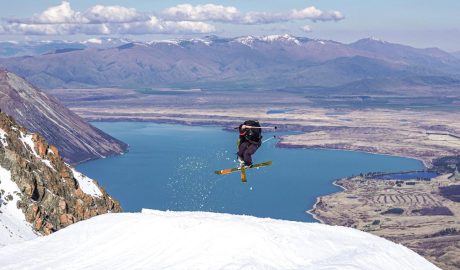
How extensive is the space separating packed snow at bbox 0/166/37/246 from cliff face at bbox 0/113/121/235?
4.0 inches

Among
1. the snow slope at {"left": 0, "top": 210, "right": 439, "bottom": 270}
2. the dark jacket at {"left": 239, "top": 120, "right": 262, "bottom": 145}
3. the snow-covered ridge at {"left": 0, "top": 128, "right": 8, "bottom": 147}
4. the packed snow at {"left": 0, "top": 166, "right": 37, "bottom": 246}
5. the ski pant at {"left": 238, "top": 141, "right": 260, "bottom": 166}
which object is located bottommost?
the packed snow at {"left": 0, "top": 166, "right": 37, "bottom": 246}

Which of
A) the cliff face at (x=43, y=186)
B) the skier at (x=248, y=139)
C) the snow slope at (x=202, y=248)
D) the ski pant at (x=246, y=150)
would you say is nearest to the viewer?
the snow slope at (x=202, y=248)

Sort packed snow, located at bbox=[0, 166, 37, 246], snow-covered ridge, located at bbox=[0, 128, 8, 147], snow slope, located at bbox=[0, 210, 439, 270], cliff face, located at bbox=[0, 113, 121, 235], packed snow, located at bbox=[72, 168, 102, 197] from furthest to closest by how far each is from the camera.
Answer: packed snow, located at bbox=[72, 168, 102, 197], snow-covered ridge, located at bbox=[0, 128, 8, 147], cliff face, located at bbox=[0, 113, 121, 235], packed snow, located at bbox=[0, 166, 37, 246], snow slope, located at bbox=[0, 210, 439, 270]

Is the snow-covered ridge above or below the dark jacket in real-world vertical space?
below

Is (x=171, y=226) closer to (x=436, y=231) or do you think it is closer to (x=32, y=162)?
(x=32, y=162)

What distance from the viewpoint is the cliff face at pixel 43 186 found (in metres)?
66.4

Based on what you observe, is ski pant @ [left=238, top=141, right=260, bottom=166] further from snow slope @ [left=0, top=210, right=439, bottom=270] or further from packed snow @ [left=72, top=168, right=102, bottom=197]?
packed snow @ [left=72, top=168, right=102, bottom=197]

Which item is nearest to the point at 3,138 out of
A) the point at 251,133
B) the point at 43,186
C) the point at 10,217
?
the point at 43,186

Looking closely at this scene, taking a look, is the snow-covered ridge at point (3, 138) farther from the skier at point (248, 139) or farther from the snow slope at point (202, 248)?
the skier at point (248, 139)

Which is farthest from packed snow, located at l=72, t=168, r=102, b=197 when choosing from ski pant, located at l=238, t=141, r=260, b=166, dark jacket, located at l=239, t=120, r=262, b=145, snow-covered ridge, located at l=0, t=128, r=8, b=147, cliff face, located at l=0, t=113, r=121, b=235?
dark jacket, located at l=239, t=120, r=262, b=145

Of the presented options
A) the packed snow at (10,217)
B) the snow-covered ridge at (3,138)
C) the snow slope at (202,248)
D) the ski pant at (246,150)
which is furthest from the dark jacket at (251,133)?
the snow-covered ridge at (3,138)

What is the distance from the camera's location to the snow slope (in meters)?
28.4

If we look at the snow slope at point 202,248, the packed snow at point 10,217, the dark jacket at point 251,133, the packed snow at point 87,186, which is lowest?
the packed snow at point 87,186

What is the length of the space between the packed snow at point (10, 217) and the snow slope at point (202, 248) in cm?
2347
